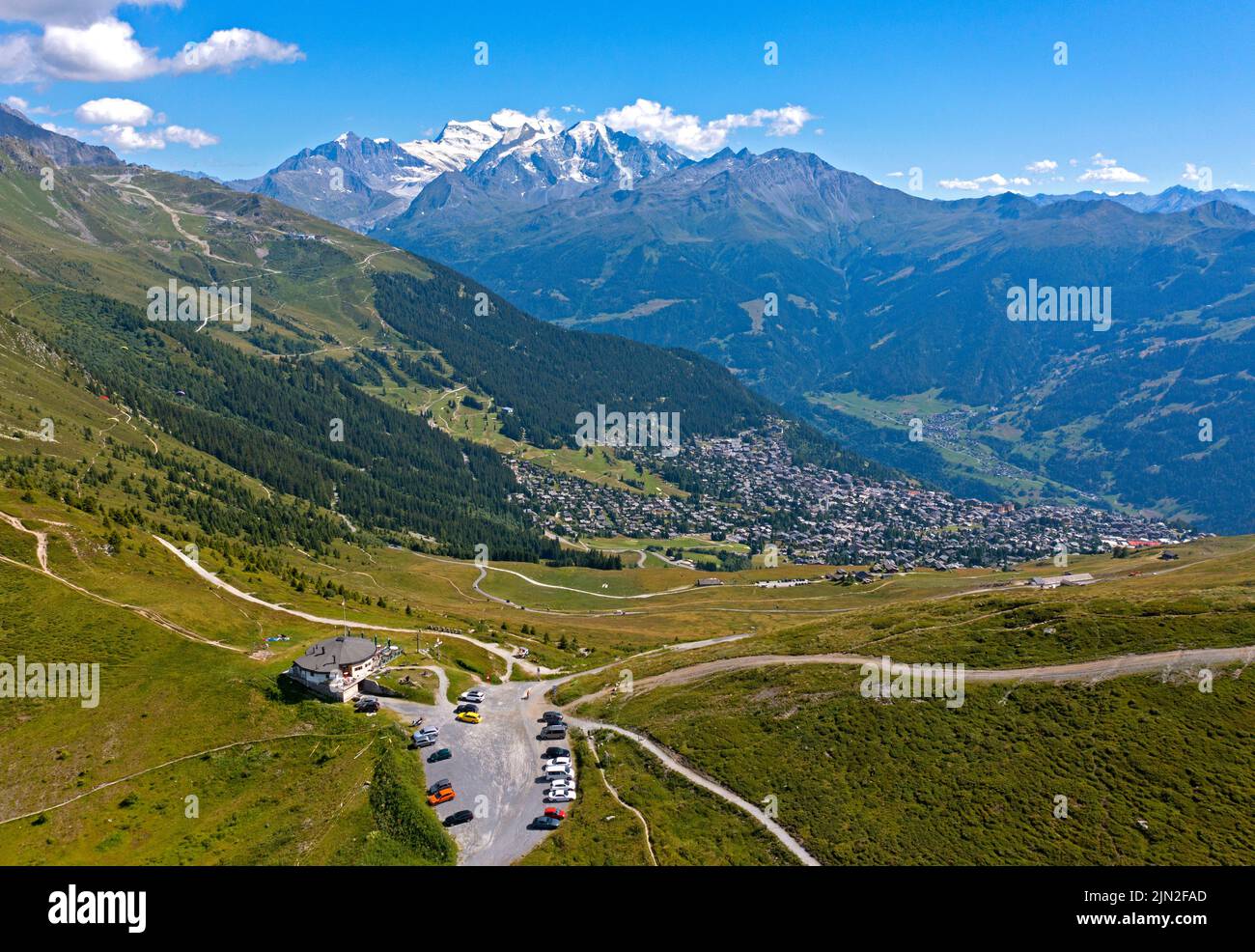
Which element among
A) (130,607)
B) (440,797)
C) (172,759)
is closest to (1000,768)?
(440,797)

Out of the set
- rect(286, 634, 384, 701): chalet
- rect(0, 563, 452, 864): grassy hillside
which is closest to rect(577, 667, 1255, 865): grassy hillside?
rect(0, 563, 452, 864): grassy hillside

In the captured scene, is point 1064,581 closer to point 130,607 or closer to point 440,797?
point 440,797

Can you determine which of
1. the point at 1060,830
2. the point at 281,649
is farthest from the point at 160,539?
the point at 1060,830

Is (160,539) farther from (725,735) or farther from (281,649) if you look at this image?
(725,735)

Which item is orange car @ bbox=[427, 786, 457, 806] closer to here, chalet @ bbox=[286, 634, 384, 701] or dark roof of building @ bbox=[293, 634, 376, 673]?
chalet @ bbox=[286, 634, 384, 701]

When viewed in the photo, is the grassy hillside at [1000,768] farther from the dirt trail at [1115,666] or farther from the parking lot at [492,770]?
the parking lot at [492,770]
